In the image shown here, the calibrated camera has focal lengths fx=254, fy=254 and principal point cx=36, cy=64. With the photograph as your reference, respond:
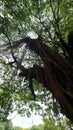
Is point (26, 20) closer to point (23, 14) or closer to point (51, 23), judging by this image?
point (23, 14)

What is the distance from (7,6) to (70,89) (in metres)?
4.25

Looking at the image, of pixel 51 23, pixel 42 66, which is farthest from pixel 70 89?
pixel 51 23

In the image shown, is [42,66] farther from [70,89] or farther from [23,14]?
[23,14]

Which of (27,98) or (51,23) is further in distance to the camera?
(27,98)

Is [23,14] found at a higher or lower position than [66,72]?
higher

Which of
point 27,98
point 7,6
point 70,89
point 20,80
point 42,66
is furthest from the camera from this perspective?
point 27,98

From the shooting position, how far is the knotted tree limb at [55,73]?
205 inches

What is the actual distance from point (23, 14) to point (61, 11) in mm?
1288

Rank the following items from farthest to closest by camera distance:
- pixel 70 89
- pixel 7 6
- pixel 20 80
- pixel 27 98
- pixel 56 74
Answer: pixel 27 98 → pixel 20 80 → pixel 7 6 → pixel 56 74 → pixel 70 89

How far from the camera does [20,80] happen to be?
9133 millimetres

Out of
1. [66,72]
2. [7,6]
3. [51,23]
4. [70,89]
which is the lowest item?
[70,89]

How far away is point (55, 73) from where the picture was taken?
5605mm

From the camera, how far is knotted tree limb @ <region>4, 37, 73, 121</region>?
521cm

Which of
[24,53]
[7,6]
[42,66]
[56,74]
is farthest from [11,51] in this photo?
[7,6]
